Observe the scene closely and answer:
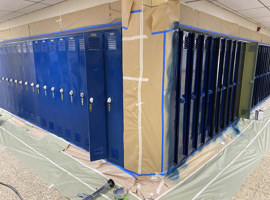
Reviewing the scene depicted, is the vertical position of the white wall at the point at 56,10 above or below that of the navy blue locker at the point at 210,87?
above

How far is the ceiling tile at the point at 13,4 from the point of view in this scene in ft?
10.4

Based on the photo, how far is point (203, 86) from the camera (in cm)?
291

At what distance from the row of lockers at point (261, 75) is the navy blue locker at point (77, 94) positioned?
4.45 meters

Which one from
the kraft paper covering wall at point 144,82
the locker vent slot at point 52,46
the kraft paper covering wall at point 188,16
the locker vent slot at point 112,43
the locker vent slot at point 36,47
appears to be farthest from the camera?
the locker vent slot at point 36,47

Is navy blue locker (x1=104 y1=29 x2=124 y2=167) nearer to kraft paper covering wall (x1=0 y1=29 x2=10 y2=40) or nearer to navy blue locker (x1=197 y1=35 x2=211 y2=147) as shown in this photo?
navy blue locker (x1=197 y1=35 x2=211 y2=147)

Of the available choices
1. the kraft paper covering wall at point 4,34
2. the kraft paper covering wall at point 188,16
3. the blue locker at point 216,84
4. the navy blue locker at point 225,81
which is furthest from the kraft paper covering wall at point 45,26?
the navy blue locker at point 225,81

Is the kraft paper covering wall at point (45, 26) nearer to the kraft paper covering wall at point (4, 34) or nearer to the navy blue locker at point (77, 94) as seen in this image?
the navy blue locker at point (77, 94)

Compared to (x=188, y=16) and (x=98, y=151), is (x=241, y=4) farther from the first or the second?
(x=98, y=151)

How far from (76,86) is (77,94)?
5.1 inches

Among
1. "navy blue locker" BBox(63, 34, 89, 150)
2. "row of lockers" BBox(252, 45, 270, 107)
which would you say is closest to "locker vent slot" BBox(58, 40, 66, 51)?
"navy blue locker" BBox(63, 34, 89, 150)

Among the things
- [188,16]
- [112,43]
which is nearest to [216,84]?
[188,16]

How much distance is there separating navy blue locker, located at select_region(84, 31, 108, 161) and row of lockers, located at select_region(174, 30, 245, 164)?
1.03 meters

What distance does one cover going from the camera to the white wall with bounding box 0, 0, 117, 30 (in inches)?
114

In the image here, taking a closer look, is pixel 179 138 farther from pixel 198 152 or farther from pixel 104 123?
pixel 104 123
